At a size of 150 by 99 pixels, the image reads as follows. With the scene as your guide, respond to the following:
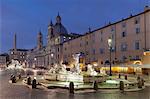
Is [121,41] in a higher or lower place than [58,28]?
lower

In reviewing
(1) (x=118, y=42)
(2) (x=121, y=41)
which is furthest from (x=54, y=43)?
(2) (x=121, y=41)

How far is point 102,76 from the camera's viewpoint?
33.9 m

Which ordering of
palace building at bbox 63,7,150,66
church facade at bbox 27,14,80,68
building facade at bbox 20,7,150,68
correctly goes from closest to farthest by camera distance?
palace building at bbox 63,7,150,66 < building facade at bbox 20,7,150,68 < church facade at bbox 27,14,80,68

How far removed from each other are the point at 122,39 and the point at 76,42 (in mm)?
Result: 37367

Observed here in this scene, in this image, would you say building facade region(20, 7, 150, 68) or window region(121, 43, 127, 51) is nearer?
building facade region(20, 7, 150, 68)

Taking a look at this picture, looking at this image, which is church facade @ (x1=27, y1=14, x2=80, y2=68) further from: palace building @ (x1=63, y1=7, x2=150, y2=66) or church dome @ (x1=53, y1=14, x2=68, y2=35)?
palace building @ (x1=63, y1=7, x2=150, y2=66)

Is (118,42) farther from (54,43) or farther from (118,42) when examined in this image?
(54,43)

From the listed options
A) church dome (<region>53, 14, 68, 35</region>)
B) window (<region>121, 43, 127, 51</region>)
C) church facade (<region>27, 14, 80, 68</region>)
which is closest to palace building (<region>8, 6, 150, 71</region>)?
window (<region>121, 43, 127, 51</region>)

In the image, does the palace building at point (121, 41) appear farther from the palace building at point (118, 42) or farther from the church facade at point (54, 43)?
the church facade at point (54, 43)

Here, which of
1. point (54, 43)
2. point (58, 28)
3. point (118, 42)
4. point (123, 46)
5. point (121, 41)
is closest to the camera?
point (123, 46)

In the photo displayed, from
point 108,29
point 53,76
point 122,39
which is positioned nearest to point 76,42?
point 108,29

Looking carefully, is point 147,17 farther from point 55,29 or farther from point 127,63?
point 55,29

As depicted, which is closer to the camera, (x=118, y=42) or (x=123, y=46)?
(x=123, y=46)

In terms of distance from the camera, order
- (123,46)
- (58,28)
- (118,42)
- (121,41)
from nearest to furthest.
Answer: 1. (123,46)
2. (121,41)
3. (118,42)
4. (58,28)
